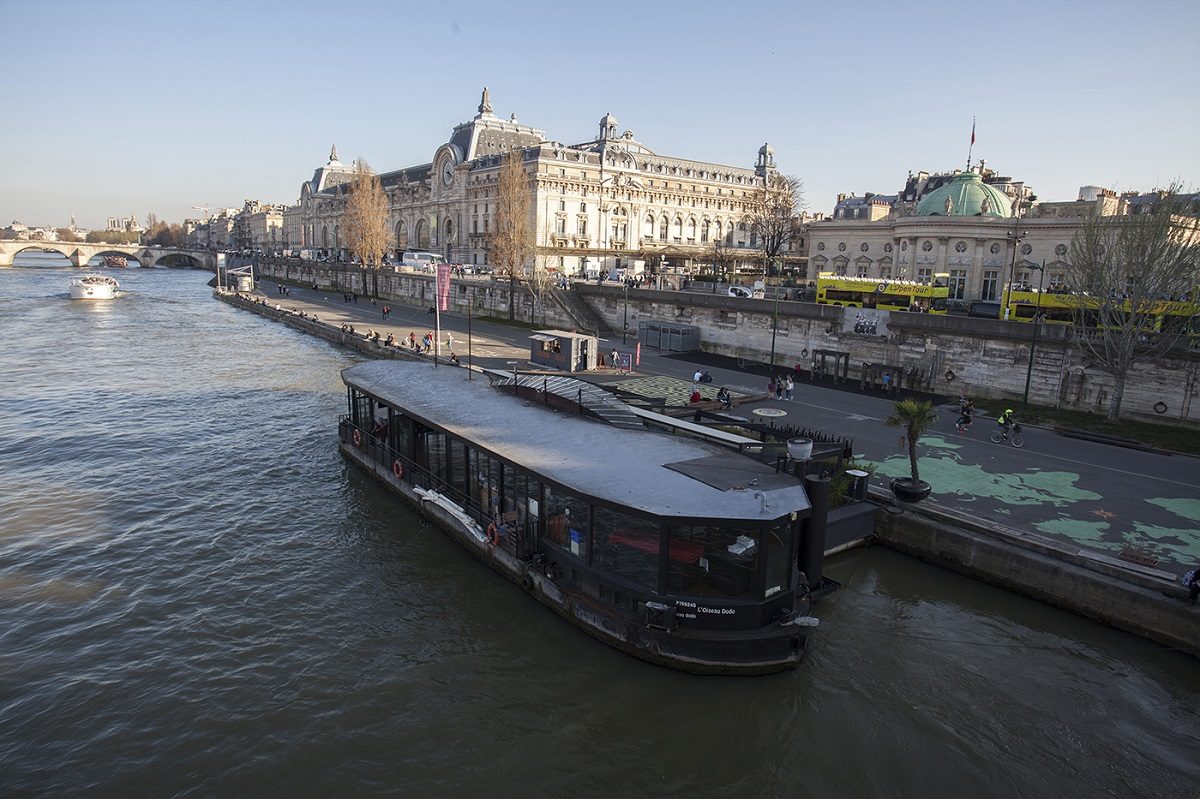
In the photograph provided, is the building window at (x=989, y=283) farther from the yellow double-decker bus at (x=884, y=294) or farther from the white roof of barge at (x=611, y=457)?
the white roof of barge at (x=611, y=457)

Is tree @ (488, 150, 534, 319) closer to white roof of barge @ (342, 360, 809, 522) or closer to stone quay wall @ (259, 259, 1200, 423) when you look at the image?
stone quay wall @ (259, 259, 1200, 423)

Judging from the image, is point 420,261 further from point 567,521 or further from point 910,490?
point 567,521

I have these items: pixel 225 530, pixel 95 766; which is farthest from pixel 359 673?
pixel 225 530

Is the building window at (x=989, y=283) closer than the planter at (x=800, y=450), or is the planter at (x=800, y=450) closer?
the planter at (x=800, y=450)

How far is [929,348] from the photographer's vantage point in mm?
36281

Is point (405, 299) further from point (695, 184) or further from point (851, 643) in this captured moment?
point (851, 643)

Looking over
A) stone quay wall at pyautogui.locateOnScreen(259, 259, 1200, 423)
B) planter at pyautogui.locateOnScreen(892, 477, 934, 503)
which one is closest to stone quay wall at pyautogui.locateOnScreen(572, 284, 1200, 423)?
stone quay wall at pyautogui.locateOnScreen(259, 259, 1200, 423)

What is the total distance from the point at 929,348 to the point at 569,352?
19.5m

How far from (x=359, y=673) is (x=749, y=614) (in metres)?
7.16

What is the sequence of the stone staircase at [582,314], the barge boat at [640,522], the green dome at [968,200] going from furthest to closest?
the green dome at [968,200], the stone staircase at [582,314], the barge boat at [640,522]

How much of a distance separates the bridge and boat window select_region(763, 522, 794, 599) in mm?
165992

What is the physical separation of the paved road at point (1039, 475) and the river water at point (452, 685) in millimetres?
3260

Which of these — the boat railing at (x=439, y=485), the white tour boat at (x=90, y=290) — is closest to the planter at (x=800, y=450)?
the boat railing at (x=439, y=485)

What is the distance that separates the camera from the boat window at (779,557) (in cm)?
1197
